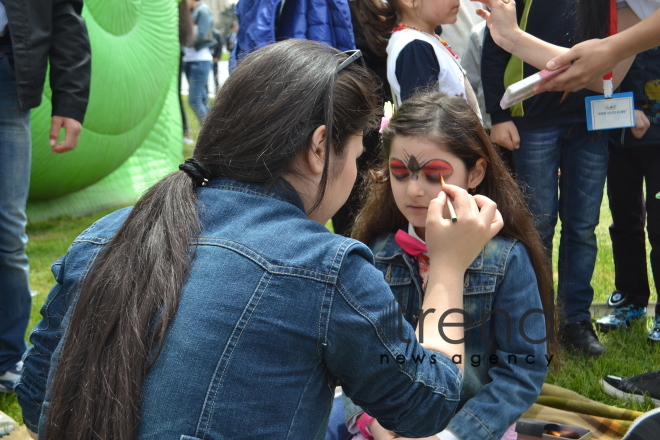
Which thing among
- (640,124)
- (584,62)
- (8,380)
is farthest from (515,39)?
(8,380)

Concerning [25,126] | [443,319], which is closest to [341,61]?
[443,319]

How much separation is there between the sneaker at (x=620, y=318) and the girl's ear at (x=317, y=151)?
7.52 feet

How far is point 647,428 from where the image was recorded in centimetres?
154

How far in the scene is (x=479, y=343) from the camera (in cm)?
179

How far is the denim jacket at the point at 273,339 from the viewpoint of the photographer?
41.1 inches

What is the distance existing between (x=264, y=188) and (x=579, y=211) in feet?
6.55

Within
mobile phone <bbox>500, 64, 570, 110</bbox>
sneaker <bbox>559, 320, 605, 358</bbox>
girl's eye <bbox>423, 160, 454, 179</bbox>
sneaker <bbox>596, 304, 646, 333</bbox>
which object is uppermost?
mobile phone <bbox>500, 64, 570, 110</bbox>

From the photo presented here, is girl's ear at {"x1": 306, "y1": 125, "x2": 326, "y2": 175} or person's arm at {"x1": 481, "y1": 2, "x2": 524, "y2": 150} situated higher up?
girl's ear at {"x1": 306, "y1": 125, "x2": 326, "y2": 175}

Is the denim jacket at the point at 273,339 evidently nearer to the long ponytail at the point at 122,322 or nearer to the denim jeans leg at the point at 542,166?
the long ponytail at the point at 122,322

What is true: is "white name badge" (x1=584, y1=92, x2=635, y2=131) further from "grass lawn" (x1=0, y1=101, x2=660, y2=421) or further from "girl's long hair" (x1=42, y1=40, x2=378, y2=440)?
"girl's long hair" (x1=42, y1=40, x2=378, y2=440)

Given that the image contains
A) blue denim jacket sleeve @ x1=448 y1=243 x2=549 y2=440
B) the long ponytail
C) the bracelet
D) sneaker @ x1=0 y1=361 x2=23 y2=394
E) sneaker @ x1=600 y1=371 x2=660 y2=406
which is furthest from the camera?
sneaker @ x1=0 y1=361 x2=23 y2=394

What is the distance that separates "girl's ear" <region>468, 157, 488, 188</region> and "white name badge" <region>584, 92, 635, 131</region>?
0.86 m

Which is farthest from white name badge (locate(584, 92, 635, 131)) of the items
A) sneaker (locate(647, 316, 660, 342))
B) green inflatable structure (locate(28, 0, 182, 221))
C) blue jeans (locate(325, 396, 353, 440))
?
green inflatable structure (locate(28, 0, 182, 221))

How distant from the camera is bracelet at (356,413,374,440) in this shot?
1.80 meters
